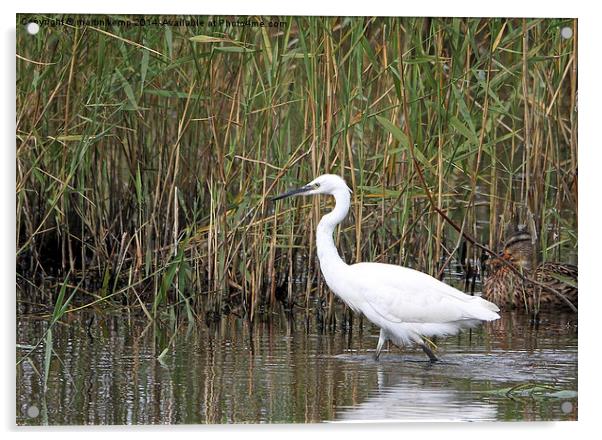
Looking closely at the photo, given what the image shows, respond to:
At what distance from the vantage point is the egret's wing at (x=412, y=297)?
19.0 ft

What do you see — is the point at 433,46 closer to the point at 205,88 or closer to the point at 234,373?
the point at 205,88

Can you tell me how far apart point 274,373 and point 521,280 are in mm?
1199

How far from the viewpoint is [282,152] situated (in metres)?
6.04

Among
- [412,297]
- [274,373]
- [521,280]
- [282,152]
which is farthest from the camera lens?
[521,280]

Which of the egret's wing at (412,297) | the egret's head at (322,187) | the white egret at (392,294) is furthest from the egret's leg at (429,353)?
the egret's head at (322,187)

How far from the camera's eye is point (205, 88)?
19.6 feet

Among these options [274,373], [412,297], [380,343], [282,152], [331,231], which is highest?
[282,152]

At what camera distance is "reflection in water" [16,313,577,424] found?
541 centimetres

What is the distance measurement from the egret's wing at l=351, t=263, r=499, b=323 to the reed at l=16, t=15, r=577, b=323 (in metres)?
0.29

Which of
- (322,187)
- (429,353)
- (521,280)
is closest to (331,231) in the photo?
(322,187)

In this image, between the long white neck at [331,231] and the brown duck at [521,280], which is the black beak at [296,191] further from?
the brown duck at [521,280]

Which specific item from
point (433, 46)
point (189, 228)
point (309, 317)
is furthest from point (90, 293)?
point (433, 46)

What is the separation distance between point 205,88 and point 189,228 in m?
0.59

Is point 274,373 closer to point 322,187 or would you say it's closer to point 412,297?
point 412,297
